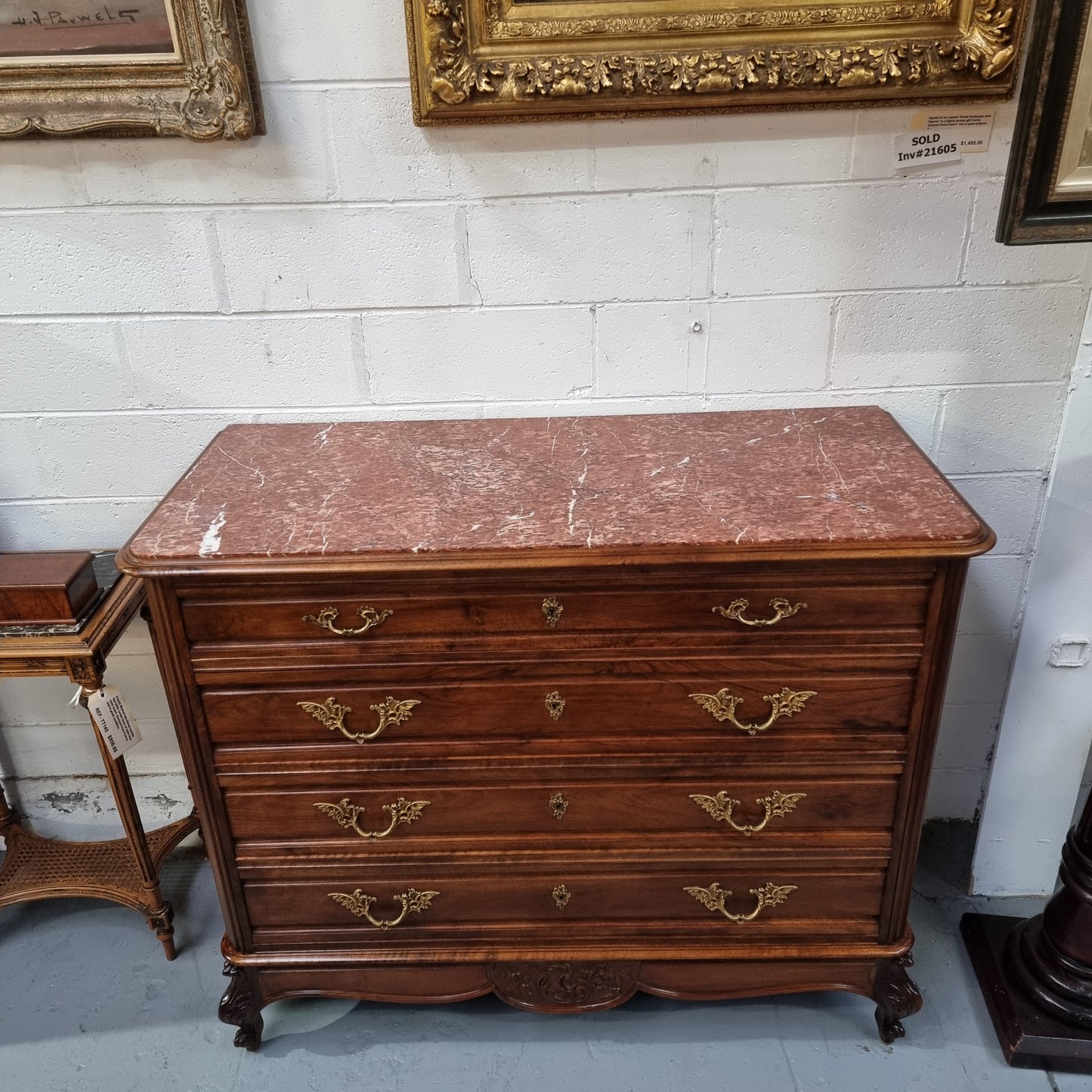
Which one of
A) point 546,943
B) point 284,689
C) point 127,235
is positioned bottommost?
point 546,943

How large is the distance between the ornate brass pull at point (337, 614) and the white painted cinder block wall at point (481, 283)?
62cm

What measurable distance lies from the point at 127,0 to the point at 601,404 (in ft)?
3.62

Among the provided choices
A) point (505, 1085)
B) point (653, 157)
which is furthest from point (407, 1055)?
point (653, 157)

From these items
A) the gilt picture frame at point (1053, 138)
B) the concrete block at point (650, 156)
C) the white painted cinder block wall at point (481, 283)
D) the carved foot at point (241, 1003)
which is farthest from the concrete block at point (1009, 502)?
the carved foot at point (241, 1003)

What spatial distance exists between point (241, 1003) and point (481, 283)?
1.49 meters

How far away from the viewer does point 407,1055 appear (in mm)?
1777

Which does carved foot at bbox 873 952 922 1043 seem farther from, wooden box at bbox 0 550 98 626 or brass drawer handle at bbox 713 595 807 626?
wooden box at bbox 0 550 98 626

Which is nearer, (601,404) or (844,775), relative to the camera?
(844,775)

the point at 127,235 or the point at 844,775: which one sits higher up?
the point at 127,235

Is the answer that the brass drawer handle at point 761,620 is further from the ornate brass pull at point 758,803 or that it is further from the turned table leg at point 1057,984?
the turned table leg at point 1057,984

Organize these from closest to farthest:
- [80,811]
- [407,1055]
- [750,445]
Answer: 1. [750,445]
2. [407,1055]
3. [80,811]

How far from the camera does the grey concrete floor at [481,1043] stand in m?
1.72

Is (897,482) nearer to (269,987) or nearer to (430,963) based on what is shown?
(430,963)

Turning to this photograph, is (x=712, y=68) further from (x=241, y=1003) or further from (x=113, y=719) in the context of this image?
(x=241, y=1003)
